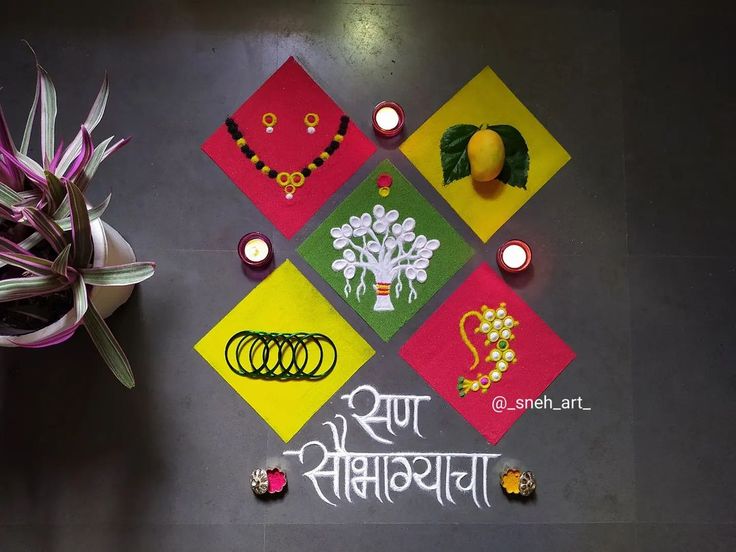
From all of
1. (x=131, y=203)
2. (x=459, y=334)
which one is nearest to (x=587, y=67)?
(x=459, y=334)

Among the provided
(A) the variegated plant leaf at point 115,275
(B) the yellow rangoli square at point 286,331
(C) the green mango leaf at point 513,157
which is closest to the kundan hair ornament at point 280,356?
(B) the yellow rangoli square at point 286,331

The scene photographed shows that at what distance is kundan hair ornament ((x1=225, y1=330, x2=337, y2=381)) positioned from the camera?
1644 mm

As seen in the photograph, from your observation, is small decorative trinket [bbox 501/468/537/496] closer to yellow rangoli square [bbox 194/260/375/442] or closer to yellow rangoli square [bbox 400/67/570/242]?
yellow rangoli square [bbox 194/260/375/442]

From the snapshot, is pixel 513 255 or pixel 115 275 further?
pixel 513 255

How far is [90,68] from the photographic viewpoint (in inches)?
66.9

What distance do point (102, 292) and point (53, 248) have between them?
163 mm

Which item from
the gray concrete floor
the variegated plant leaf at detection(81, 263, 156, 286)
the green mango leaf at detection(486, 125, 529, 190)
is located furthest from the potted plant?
the green mango leaf at detection(486, 125, 529, 190)

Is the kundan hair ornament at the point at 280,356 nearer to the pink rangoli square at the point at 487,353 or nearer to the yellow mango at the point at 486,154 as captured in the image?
the pink rangoli square at the point at 487,353

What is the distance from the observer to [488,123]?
172 cm

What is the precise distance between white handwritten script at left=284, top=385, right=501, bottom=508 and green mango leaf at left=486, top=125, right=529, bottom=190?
0.69 meters

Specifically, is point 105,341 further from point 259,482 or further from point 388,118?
point 388,118

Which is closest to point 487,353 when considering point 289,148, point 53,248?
point 289,148

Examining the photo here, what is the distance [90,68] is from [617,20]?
1406 mm

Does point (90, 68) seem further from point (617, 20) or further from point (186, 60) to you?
point (617, 20)
